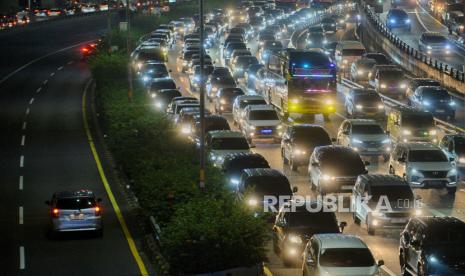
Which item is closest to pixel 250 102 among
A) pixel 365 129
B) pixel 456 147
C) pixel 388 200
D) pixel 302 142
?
pixel 365 129

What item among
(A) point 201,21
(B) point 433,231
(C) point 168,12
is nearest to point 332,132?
(A) point 201,21

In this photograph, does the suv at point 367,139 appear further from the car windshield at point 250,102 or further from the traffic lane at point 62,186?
the traffic lane at point 62,186

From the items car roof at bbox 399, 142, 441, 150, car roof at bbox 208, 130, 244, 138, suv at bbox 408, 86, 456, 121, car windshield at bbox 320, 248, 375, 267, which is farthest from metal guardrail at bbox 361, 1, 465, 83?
car windshield at bbox 320, 248, 375, 267

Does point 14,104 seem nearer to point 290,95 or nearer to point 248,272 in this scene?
point 290,95

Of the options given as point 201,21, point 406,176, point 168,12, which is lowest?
point 168,12

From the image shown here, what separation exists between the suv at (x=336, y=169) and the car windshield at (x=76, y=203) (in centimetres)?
828

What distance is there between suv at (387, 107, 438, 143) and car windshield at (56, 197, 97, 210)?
17522 mm

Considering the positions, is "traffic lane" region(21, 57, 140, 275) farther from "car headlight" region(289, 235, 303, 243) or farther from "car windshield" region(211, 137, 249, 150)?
"car windshield" region(211, 137, 249, 150)

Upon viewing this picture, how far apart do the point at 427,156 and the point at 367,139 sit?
579 cm

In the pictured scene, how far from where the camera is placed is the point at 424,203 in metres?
37.2

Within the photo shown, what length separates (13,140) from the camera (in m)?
54.6

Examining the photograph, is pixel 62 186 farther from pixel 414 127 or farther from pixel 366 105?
pixel 366 105

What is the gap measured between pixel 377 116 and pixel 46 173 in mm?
17418

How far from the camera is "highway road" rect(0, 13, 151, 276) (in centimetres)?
3064
